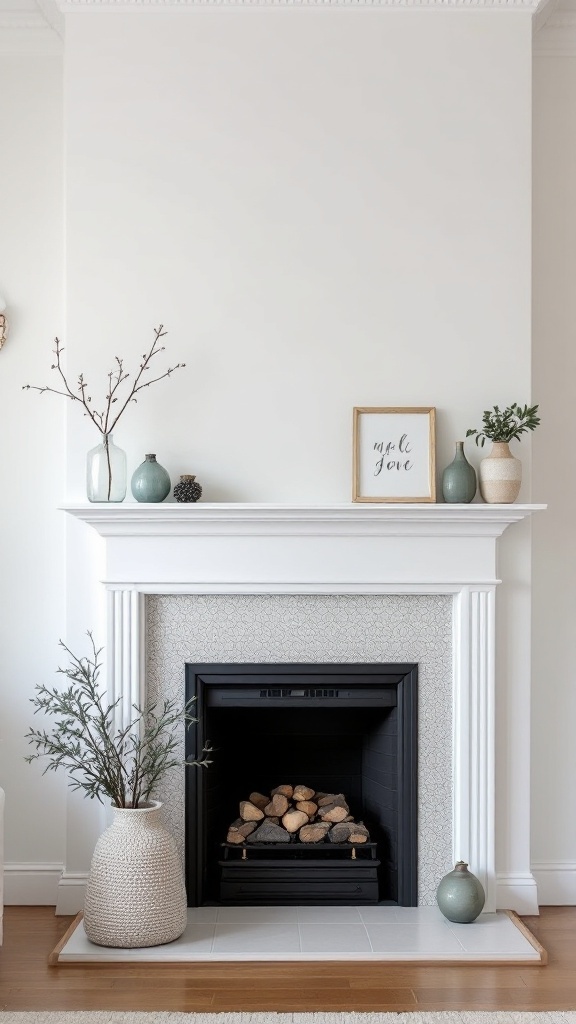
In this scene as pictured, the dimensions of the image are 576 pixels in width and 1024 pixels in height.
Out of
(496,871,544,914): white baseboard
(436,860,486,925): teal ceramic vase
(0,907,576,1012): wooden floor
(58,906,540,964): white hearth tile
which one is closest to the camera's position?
(0,907,576,1012): wooden floor

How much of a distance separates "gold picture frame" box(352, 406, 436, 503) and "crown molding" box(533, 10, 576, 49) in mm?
1392

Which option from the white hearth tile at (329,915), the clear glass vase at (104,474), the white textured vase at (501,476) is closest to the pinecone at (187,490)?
the clear glass vase at (104,474)

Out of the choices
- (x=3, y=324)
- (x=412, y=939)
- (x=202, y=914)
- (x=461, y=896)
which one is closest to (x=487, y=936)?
(x=461, y=896)

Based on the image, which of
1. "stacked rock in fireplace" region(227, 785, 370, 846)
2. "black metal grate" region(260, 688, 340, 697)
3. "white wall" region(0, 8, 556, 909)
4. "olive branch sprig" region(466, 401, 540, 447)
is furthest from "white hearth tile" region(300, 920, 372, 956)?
"olive branch sprig" region(466, 401, 540, 447)

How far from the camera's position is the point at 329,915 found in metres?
3.03

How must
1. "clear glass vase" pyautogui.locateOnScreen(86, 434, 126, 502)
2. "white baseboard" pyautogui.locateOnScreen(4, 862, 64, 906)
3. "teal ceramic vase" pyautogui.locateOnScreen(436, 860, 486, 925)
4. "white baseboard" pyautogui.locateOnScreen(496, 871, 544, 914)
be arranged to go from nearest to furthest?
1. "teal ceramic vase" pyautogui.locateOnScreen(436, 860, 486, 925)
2. "clear glass vase" pyautogui.locateOnScreen(86, 434, 126, 502)
3. "white baseboard" pyautogui.locateOnScreen(496, 871, 544, 914)
4. "white baseboard" pyautogui.locateOnScreen(4, 862, 64, 906)

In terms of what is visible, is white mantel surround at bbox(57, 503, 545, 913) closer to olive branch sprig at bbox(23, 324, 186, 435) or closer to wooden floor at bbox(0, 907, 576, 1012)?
olive branch sprig at bbox(23, 324, 186, 435)

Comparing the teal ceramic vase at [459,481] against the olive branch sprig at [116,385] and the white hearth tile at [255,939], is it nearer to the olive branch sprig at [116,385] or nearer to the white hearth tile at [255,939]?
the olive branch sprig at [116,385]

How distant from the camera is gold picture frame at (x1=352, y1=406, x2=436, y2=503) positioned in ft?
10.2

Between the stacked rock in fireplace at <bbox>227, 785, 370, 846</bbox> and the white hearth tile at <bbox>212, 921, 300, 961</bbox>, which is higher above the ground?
the stacked rock in fireplace at <bbox>227, 785, 370, 846</bbox>

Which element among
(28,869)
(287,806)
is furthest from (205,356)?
(28,869)

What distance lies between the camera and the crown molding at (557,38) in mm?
3318

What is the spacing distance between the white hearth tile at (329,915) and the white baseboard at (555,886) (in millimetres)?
637

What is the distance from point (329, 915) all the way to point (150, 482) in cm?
149
